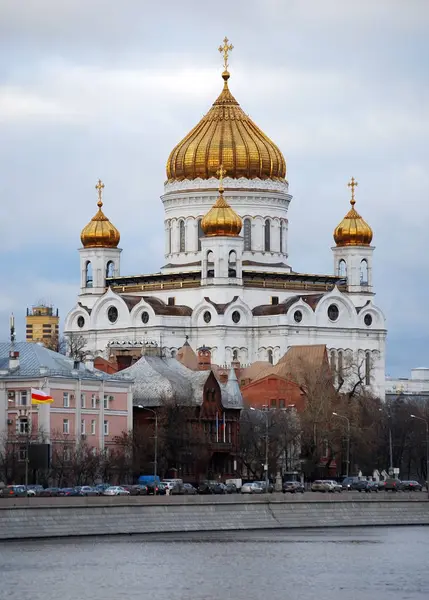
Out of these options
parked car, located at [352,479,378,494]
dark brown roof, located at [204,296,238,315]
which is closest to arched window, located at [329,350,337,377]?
dark brown roof, located at [204,296,238,315]

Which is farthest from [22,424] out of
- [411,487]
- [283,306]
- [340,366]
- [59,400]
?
[283,306]

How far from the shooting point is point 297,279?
13262 centimetres

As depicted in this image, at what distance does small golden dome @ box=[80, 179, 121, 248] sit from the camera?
13450 centimetres

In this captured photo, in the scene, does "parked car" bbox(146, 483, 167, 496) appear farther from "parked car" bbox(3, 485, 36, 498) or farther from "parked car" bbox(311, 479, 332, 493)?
"parked car" bbox(311, 479, 332, 493)

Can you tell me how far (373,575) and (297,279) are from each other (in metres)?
69.1

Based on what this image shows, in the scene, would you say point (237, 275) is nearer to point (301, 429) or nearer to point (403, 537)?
point (301, 429)

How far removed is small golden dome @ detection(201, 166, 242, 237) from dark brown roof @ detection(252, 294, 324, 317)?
3.79 m

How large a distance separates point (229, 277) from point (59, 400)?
41.6 m

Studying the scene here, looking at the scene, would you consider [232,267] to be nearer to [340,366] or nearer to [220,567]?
[340,366]

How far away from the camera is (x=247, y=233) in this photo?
434ft

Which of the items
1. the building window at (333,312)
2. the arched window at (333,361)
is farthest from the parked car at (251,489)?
the building window at (333,312)

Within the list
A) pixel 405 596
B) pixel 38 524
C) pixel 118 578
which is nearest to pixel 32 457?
pixel 38 524

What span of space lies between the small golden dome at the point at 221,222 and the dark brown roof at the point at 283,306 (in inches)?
149

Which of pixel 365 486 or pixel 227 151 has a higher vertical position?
pixel 227 151
